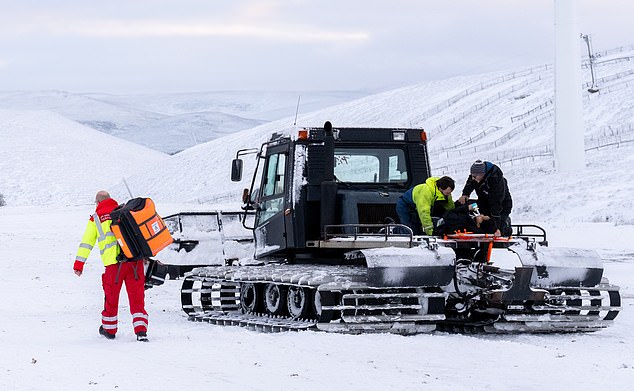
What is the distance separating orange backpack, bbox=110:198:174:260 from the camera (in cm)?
1252

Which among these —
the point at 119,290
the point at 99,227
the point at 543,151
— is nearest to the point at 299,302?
the point at 119,290

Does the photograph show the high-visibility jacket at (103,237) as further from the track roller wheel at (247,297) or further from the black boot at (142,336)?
the track roller wheel at (247,297)

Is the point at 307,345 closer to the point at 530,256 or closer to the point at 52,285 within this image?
the point at 530,256

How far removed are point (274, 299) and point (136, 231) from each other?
320 centimetres

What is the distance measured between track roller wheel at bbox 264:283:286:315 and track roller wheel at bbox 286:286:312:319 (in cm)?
15

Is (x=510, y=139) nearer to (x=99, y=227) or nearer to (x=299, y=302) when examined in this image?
(x=299, y=302)

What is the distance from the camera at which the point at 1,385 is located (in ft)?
31.3

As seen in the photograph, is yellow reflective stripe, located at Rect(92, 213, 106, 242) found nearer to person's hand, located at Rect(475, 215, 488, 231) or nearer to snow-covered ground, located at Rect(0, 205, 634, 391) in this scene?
snow-covered ground, located at Rect(0, 205, 634, 391)

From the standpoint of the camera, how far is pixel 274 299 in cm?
1523

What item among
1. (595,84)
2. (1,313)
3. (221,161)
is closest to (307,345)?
(1,313)

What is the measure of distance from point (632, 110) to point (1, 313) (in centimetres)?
7259

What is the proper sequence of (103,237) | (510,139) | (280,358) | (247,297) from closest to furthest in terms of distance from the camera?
(280,358) < (103,237) < (247,297) < (510,139)

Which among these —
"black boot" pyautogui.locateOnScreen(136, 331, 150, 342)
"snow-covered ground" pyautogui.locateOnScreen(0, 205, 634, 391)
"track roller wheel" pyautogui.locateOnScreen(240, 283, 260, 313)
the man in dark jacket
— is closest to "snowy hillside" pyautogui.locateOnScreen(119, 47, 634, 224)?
"track roller wheel" pyautogui.locateOnScreen(240, 283, 260, 313)

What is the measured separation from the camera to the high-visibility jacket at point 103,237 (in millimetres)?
12719
